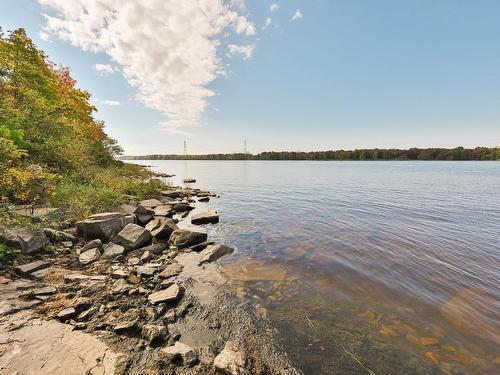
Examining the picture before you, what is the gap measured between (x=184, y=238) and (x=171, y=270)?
2595 mm

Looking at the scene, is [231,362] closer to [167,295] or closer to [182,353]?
[182,353]

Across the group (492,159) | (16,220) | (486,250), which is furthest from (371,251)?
(492,159)

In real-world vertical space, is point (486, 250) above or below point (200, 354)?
below

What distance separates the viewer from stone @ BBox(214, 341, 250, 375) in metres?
3.50

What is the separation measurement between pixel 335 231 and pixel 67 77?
4149cm

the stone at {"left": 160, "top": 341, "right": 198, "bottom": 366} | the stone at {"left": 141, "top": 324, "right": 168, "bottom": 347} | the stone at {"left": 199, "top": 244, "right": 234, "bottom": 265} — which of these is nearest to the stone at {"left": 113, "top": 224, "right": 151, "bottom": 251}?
the stone at {"left": 199, "top": 244, "right": 234, "bottom": 265}

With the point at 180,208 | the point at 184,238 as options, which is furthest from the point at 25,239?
the point at 180,208

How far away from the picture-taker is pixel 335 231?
Result: 39.5ft

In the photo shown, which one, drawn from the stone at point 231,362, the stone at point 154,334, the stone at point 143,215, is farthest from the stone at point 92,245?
the stone at point 231,362

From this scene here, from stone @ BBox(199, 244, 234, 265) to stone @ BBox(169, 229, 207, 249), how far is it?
2.79 ft

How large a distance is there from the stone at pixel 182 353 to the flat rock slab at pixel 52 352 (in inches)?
29.9

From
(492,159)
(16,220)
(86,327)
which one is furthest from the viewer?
(492,159)

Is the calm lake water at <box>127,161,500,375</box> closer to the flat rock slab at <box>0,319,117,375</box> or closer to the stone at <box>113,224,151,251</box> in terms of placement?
the flat rock slab at <box>0,319,117,375</box>

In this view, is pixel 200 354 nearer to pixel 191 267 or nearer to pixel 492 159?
pixel 191 267
